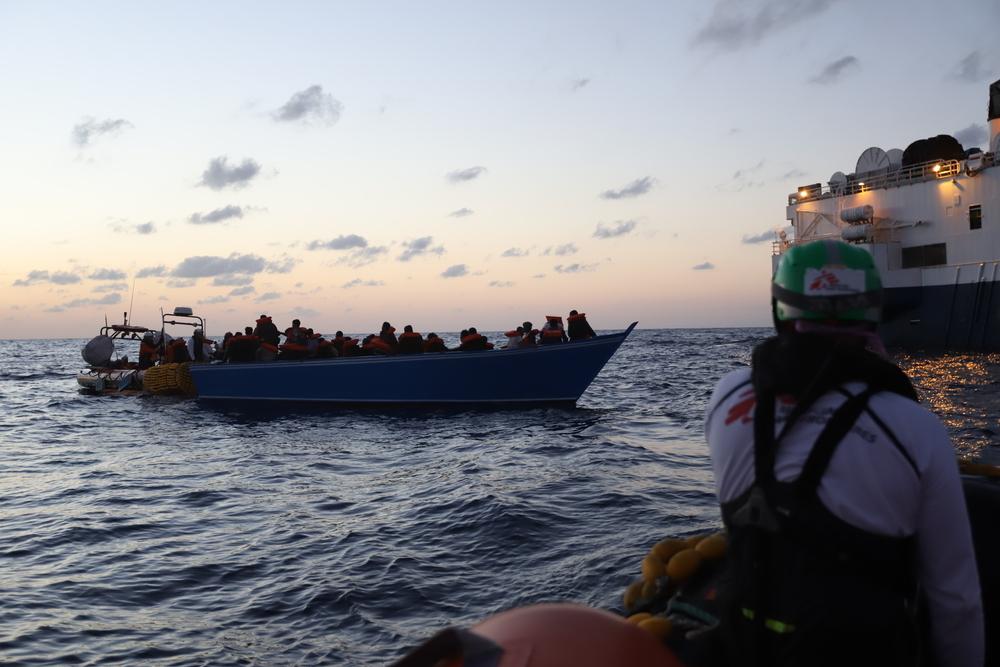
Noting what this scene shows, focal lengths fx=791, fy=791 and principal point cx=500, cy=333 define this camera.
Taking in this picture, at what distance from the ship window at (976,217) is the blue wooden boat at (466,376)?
70.2 feet

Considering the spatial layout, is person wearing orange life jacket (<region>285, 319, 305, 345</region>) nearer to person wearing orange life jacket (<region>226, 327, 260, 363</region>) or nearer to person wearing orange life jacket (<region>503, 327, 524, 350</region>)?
person wearing orange life jacket (<region>226, 327, 260, 363</region>)

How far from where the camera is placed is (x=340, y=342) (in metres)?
23.3

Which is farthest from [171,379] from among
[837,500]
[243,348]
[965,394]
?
[837,500]

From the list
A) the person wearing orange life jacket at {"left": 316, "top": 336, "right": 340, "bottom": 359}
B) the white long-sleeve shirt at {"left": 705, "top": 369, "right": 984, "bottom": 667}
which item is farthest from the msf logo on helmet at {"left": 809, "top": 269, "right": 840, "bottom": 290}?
the person wearing orange life jacket at {"left": 316, "top": 336, "right": 340, "bottom": 359}

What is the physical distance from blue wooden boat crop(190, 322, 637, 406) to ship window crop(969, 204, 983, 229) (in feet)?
70.2

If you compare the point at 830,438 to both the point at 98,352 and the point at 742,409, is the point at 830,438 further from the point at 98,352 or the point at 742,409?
the point at 98,352

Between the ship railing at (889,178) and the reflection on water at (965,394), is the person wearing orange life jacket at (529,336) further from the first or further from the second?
the ship railing at (889,178)

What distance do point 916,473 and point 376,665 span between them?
403 centimetres

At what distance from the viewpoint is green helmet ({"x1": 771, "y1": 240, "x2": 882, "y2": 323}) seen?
1896 millimetres

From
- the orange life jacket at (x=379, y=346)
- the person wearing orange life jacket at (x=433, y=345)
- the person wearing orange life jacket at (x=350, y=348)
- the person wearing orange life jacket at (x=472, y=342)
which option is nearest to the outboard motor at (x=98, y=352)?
the person wearing orange life jacket at (x=350, y=348)

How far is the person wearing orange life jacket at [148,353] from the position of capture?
27156 millimetres

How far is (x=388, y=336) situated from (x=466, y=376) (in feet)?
8.20

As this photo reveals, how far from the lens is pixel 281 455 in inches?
542

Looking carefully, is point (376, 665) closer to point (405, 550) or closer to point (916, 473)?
point (405, 550)
